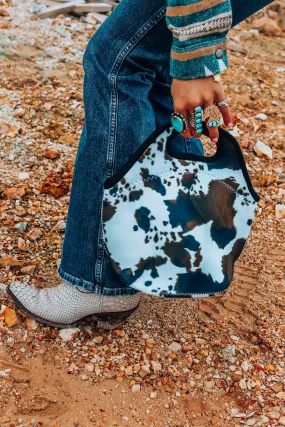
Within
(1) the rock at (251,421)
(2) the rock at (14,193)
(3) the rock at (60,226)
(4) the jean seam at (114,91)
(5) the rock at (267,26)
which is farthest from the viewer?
(5) the rock at (267,26)

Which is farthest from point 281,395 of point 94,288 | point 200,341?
point 94,288

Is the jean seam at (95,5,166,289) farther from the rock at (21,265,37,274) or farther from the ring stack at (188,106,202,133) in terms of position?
the rock at (21,265,37,274)

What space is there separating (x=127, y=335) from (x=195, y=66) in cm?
105

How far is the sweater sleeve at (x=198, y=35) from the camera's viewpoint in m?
1.42

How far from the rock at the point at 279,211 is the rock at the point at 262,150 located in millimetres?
430

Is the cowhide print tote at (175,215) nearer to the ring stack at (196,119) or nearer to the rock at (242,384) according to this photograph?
the ring stack at (196,119)

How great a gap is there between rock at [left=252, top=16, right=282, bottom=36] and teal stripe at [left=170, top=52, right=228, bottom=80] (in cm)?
350

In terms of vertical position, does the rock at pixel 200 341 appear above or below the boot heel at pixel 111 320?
below

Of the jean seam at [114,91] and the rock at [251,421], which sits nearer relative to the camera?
the jean seam at [114,91]

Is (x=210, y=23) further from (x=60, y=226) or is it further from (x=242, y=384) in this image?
(x=60, y=226)

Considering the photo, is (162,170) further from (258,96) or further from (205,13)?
(258,96)

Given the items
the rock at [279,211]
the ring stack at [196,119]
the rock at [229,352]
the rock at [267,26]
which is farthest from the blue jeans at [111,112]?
the rock at [267,26]

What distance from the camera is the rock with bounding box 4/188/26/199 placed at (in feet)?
8.70

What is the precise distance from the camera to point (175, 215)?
5.62 ft
